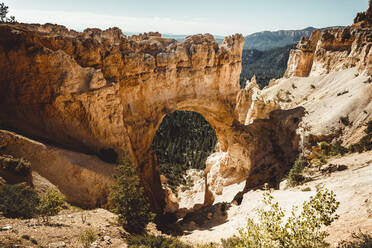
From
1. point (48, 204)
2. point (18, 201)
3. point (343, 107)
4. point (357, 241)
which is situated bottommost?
point (18, 201)

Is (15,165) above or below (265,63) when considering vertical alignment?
below

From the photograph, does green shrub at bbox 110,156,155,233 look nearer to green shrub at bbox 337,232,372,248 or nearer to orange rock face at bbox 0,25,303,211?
orange rock face at bbox 0,25,303,211

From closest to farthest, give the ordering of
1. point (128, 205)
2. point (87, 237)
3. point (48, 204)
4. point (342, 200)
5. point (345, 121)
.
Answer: point (87, 237), point (48, 204), point (342, 200), point (128, 205), point (345, 121)

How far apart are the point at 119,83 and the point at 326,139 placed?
72.2ft

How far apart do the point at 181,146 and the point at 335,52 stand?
36.1 m

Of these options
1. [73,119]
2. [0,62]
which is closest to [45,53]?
[0,62]

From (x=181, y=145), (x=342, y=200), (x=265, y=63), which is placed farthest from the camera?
(x=265, y=63)

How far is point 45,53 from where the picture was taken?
18078 millimetres

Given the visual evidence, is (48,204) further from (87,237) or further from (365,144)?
(365,144)

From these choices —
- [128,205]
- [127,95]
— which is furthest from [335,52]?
[128,205]

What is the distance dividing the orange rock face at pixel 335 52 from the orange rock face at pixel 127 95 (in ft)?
43.6

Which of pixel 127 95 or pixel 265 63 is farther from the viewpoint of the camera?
pixel 265 63

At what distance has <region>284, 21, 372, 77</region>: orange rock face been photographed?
106 ft

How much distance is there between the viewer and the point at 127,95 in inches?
981
